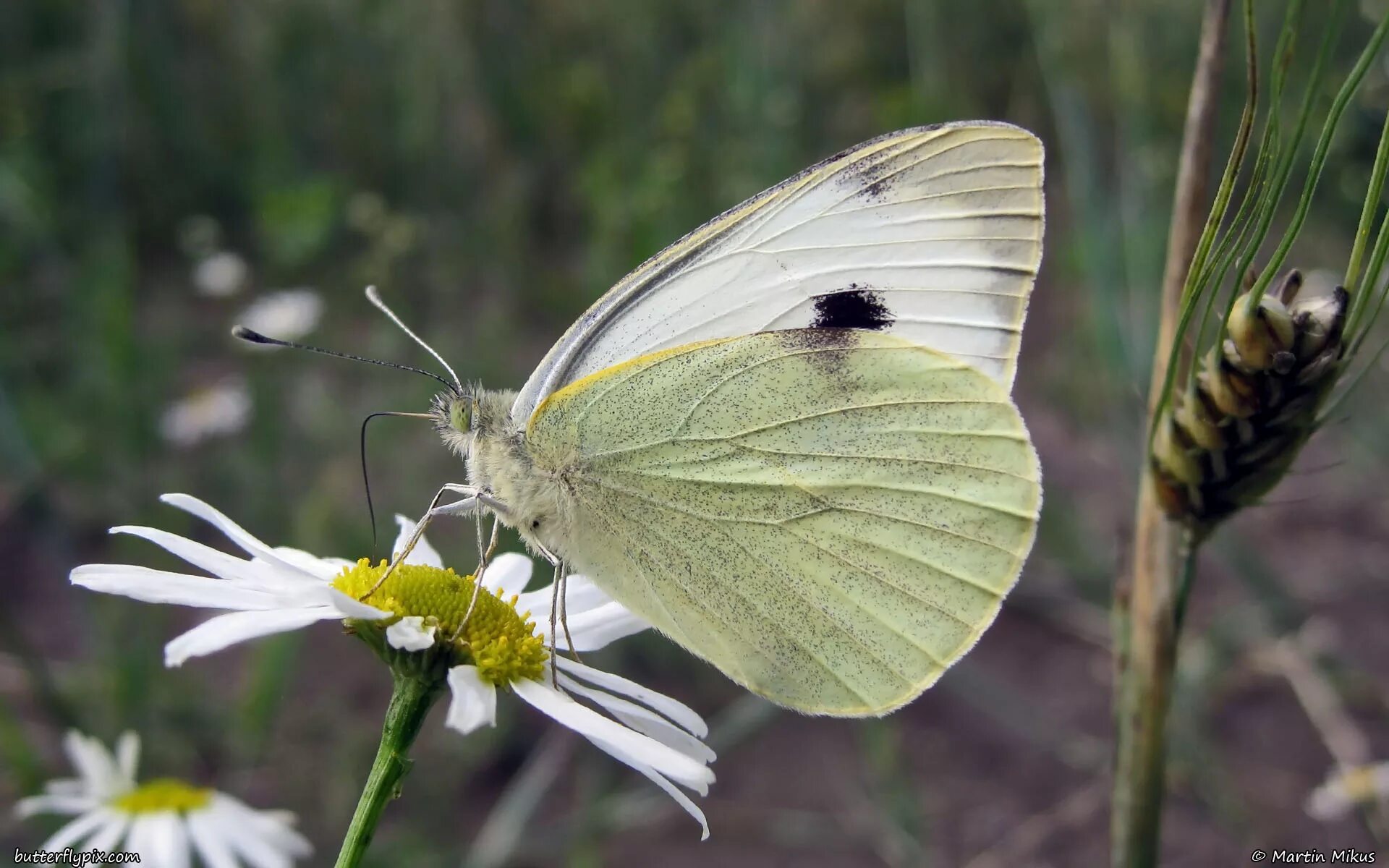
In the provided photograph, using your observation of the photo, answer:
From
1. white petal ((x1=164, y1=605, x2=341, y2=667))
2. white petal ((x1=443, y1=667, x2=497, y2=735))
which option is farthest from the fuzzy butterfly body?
white petal ((x1=164, y1=605, x2=341, y2=667))

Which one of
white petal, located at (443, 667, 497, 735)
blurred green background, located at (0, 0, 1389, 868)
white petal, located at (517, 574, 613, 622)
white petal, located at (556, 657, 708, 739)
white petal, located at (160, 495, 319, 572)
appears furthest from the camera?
blurred green background, located at (0, 0, 1389, 868)

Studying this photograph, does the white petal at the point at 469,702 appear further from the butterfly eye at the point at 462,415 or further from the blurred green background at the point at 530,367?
the blurred green background at the point at 530,367

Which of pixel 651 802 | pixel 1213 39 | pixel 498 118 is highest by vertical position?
pixel 1213 39

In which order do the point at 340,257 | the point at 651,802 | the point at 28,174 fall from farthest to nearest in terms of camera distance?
1. the point at 340,257
2. the point at 28,174
3. the point at 651,802

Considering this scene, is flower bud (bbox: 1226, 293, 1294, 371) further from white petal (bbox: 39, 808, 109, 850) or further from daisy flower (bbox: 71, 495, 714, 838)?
white petal (bbox: 39, 808, 109, 850)

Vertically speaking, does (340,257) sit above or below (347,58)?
below

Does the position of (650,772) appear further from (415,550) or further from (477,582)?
(415,550)

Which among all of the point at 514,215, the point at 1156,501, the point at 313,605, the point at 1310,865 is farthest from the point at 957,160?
the point at 514,215

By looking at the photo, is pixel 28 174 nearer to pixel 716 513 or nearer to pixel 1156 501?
pixel 716 513
